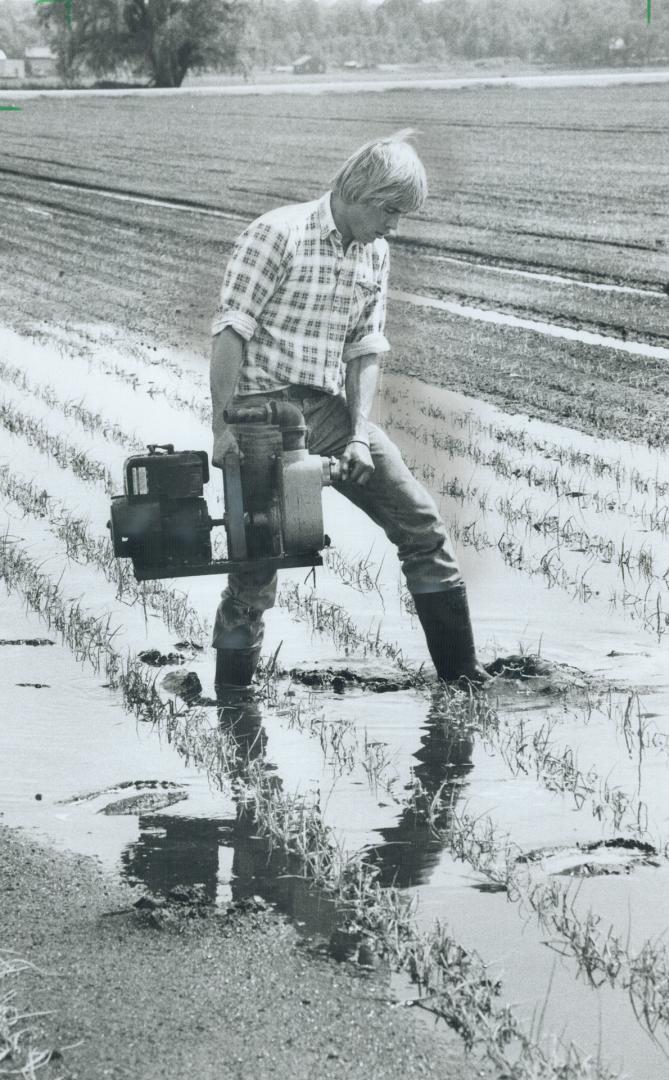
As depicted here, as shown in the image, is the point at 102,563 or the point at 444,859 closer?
the point at 444,859

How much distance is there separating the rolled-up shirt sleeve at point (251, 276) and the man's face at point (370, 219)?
0.17 m

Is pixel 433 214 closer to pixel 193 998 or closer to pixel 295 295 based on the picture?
pixel 295 295

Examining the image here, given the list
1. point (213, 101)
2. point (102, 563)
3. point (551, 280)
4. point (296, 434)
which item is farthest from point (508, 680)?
point (551, 280)

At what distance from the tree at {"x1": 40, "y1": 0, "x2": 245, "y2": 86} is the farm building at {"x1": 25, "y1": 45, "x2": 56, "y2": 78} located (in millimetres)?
99

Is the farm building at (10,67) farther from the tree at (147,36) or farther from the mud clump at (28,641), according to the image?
the mud clump at (28,641)

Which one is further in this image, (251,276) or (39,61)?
(39,61)

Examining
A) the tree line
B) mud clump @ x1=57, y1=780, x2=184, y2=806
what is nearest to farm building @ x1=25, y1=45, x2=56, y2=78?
the tree line

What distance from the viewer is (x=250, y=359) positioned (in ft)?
12.1

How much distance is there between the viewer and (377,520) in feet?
13.3

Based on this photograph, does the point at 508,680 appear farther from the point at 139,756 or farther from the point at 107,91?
the point at 107,91

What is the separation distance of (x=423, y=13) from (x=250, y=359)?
11.5 ft

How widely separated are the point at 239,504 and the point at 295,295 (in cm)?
54

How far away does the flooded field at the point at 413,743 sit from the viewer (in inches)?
107

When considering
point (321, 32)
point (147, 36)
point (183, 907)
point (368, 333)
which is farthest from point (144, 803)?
point (321, 32)
